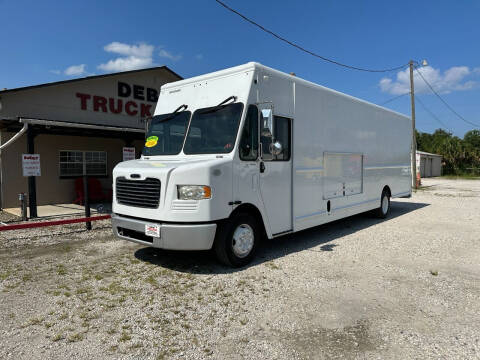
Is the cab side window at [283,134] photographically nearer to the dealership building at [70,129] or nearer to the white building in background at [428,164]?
the dealership building at [70,129]

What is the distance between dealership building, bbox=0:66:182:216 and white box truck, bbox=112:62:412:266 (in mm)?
4231

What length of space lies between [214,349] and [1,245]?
572 cm

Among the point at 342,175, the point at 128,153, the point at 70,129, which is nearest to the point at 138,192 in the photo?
the point at 342,175

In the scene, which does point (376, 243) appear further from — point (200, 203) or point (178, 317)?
point (178, 317)

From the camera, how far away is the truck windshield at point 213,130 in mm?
4922

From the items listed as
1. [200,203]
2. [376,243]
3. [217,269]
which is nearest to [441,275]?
[376,243]

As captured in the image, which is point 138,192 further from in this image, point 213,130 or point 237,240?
point 237,240

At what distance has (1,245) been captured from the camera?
6.59 metres

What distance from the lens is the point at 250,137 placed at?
5004mm

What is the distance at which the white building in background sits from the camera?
3583 cm

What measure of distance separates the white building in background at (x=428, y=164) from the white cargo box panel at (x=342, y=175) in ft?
101

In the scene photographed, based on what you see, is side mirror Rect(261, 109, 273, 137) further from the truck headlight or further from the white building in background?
the white building in background

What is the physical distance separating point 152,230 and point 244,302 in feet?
5.35

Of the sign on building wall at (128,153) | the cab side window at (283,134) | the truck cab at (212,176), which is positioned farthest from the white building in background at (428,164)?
the truck cab at (212,176)
